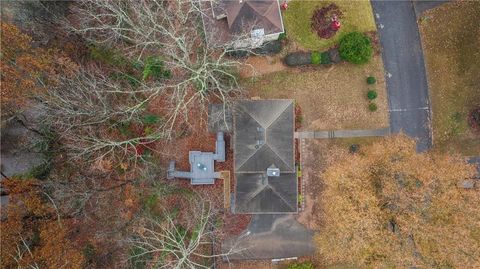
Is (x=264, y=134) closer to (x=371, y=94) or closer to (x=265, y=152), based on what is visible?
(x=265, y=152)

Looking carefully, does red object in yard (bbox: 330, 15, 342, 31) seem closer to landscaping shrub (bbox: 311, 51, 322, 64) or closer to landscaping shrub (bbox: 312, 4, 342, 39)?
landscaping shrub (bbox: 312, 4, 342, 39)

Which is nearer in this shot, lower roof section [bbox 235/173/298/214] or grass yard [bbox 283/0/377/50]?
lower roof section [bbox 235/173/298/214]

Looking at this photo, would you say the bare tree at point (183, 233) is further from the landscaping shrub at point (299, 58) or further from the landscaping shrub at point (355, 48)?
the landscaping shrub at point (355, 48)

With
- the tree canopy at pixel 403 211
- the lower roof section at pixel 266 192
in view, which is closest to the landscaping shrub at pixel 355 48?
the tree canopy at pixel 403 211

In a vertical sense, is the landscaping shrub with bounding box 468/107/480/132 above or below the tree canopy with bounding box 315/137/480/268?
above

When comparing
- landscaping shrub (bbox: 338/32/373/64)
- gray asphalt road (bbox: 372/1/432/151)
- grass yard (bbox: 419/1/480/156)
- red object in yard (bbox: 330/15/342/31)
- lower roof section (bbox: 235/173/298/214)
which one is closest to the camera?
lower roof section (bbox: 235/173/298/214)

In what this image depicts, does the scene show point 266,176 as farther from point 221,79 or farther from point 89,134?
point 89,134

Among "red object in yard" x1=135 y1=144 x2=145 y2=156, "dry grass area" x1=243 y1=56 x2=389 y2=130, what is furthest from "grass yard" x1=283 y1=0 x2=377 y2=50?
Result: "red object in yard" x1=135 y1=144 x2=145 y2=156
